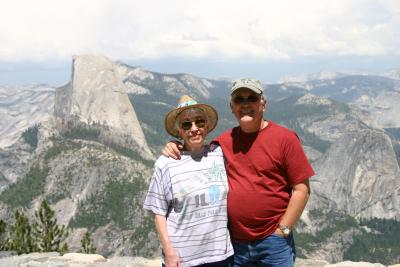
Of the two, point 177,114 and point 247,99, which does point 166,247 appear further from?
point 247,99

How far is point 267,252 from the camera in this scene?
8141 millimetres

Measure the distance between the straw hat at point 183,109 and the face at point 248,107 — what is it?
483 millimetres

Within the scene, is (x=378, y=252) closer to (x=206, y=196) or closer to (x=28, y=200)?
(x=28, y=200)

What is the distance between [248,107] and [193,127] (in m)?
0.95

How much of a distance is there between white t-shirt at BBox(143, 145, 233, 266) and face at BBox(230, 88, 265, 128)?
34.5 inches

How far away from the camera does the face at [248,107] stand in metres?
8.16

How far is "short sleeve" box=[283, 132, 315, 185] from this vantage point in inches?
314

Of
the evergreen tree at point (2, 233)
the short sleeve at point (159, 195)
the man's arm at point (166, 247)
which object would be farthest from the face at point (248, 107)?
the evergreen tree at point (2, 233)

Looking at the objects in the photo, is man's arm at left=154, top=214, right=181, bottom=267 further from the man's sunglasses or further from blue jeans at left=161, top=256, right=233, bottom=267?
the man's sunglasses

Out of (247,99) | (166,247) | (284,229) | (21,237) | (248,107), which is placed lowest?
(21,237)

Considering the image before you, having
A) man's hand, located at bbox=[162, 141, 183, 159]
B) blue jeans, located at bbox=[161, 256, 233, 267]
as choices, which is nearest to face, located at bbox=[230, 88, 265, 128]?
man's hand, located at bbox=[162, 141, 183, 159]

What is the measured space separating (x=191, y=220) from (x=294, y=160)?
74.2 inches

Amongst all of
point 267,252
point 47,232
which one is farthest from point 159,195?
point 47,232

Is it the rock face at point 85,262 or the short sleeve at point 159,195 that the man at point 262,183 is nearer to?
the short sleeve at point 159,195
